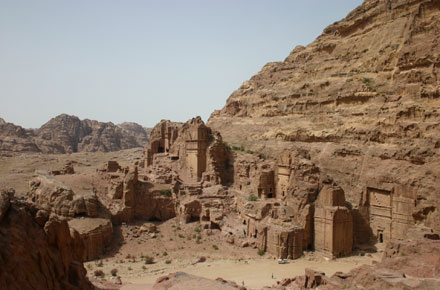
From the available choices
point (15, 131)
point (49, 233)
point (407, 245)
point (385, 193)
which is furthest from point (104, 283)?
point (15, 131)

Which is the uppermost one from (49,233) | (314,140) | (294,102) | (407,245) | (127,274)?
(294,102)

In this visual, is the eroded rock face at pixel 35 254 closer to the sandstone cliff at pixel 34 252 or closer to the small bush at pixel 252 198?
the sandstone cliff at pixel 34 252

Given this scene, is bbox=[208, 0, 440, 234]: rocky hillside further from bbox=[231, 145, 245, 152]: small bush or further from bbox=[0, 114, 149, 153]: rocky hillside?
bbox=[0, 114, 149, 153]: rocky hillside

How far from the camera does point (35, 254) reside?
9953 mm

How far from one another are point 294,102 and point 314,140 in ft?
27.0

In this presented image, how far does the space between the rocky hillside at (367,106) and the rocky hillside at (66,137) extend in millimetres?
48490

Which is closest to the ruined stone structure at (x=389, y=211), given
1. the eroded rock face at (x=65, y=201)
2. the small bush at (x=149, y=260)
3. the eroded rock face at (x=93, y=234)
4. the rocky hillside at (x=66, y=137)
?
the small bush at (x=149, y=260)

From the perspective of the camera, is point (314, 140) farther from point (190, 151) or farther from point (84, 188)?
point (84, 188)

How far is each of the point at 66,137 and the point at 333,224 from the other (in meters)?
75.9

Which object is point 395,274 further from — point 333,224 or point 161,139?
point 161,139

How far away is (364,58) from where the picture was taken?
3400 cm

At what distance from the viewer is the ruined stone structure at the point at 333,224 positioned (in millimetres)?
22328

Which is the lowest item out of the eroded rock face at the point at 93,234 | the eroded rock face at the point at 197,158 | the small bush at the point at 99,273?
the small bush at the point at 99,273

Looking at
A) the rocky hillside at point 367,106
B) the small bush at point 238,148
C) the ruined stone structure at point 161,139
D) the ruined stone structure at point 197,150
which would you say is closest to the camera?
the rocky hillside at point 367,106
